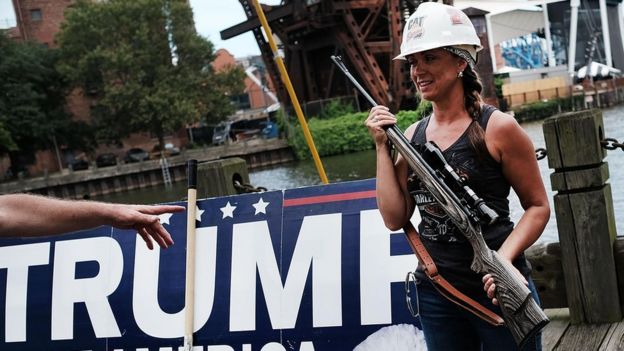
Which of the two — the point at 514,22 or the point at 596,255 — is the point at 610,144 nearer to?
the point at 596,255

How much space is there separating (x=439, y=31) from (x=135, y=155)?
50052 mm

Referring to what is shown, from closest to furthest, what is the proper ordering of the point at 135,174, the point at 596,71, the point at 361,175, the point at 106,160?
the point at 361,175, the point at 135,174, the point at 106,160, the point at 596,71

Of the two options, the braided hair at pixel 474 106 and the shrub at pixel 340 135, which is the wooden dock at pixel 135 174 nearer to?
the shrub at pixel 340 135

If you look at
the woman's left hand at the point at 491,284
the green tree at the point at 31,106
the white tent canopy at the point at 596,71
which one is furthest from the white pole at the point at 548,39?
the woman's left hand at the point at 491,284

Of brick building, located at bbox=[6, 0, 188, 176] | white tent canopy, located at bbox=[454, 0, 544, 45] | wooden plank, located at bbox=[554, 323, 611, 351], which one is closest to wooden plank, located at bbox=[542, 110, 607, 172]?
wooden plank, located at bbox=[554, 323, 611, 351]

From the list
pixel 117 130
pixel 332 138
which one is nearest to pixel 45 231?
pixel 332 138

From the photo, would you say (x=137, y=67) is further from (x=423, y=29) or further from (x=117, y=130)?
(x=423, y=29)

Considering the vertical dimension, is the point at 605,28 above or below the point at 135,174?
above

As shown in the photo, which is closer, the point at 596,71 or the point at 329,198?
the point at 329,198

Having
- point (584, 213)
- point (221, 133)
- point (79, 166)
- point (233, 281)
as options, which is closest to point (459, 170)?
point (584, 213)

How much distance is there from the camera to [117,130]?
46.8 metres

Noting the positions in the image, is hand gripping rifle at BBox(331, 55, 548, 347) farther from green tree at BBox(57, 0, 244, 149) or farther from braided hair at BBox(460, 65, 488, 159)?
green tree at BBox(57, 0, 244, 149)

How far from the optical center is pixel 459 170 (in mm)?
2156

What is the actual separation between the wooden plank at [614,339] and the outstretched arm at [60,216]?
7.38ft
